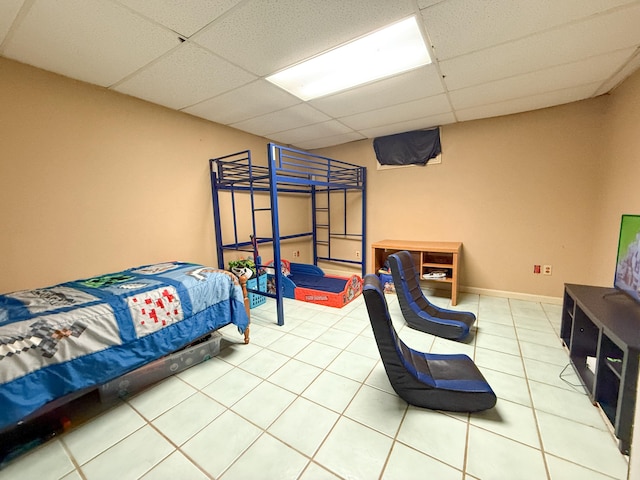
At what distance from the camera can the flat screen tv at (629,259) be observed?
5.73 feet

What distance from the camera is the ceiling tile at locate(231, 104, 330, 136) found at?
2908mm

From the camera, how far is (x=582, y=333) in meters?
1.89

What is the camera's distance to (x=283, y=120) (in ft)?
10.5

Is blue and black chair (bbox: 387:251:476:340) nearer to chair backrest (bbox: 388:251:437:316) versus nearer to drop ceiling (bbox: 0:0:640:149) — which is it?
chair backrest (bbox: 388:251:437:316)

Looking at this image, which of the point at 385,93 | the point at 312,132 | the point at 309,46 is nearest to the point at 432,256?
the point at 385,93

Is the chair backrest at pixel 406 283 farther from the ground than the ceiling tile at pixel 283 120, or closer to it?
closer to it

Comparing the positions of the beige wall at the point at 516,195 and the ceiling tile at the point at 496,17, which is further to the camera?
the beige wall at the point at 516,195

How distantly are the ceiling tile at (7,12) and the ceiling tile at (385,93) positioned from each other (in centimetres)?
203

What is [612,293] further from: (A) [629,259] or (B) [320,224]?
(B) [320,224]

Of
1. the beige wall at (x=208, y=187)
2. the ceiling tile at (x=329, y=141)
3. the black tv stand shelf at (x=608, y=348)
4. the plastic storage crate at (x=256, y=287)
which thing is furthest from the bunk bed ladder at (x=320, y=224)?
the black tv stand shelf at (x=608, y=348)

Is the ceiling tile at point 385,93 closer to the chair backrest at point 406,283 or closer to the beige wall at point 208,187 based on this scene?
the beige wall at point 208,187

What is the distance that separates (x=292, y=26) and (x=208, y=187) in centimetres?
220

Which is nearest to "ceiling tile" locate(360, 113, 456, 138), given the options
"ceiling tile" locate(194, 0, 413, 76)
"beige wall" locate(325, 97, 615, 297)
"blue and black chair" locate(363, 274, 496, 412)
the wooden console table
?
"beige wall" locate(325, 97, 615, 297)

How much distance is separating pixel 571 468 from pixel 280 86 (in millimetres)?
3201
